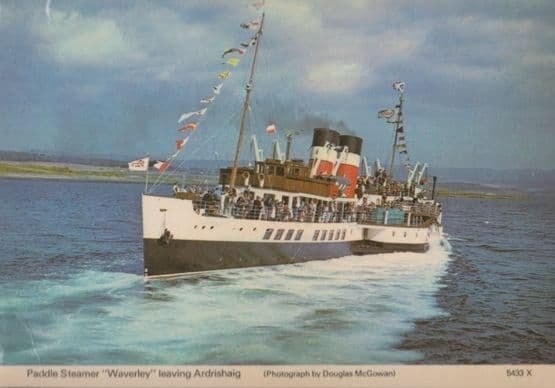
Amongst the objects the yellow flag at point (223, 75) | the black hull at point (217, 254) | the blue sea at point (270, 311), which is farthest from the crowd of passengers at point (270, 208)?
the yellow flag at point (223, 75)

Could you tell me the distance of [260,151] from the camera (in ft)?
44.6

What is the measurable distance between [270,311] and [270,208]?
3.69 metres

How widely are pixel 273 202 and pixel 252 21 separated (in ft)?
15.3

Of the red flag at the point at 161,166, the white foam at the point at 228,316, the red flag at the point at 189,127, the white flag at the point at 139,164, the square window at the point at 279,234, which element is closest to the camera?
the white foam at the point at 228,316

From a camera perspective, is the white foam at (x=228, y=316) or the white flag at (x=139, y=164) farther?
the white flag at (x=139, y=164)

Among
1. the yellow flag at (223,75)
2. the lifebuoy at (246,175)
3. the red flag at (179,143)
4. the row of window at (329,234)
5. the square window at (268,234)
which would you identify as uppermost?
the yellow flag at (223,75)

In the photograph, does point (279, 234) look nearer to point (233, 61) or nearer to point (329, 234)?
point (329, 234)

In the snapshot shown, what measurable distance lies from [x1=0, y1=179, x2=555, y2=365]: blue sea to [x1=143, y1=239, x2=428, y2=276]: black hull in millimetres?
193

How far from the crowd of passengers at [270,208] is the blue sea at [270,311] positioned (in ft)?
3.43

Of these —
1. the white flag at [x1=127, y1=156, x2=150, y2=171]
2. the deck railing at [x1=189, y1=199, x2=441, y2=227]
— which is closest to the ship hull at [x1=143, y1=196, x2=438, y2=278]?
the deck railing at [x1=189, y1=199, x2=441, y2=227]

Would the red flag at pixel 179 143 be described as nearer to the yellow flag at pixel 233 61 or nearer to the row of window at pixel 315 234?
the yellow flag at pixel 233 61

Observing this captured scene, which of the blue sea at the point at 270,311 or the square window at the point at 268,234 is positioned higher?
the square window at the point at 268,234

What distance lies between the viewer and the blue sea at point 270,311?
282 inches

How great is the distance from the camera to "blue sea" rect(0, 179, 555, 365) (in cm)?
716
